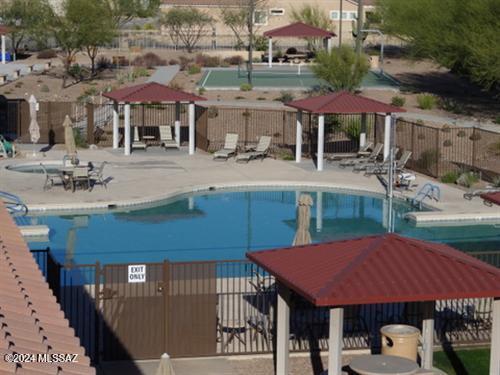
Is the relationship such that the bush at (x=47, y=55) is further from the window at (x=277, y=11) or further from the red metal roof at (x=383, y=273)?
the red metal roof at (x=383, y=273)

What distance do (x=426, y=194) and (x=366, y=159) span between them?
532cm

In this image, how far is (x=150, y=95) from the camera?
122ft

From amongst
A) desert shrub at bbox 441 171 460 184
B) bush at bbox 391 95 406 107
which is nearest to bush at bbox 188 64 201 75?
bush at bbox 391 95 406 107

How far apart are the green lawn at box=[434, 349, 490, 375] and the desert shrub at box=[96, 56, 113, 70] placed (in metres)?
53.3

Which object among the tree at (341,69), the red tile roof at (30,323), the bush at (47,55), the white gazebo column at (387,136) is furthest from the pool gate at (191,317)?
the bush at (47,55)

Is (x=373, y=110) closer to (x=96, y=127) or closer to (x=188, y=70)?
(x=96, y=127)

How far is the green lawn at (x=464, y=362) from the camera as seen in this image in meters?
15.4

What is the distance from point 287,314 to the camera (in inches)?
548

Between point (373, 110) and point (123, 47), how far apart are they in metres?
47.5

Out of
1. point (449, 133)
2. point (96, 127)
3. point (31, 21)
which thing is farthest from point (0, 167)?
point (31, 21)

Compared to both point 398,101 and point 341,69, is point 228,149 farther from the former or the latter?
point 398,101

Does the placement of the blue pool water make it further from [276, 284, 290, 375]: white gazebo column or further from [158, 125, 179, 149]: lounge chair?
[276, 284, 290, 375]: white gazebo column

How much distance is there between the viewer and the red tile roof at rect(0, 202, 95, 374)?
7.81m

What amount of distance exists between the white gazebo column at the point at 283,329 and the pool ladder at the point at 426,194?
15.4 metres
